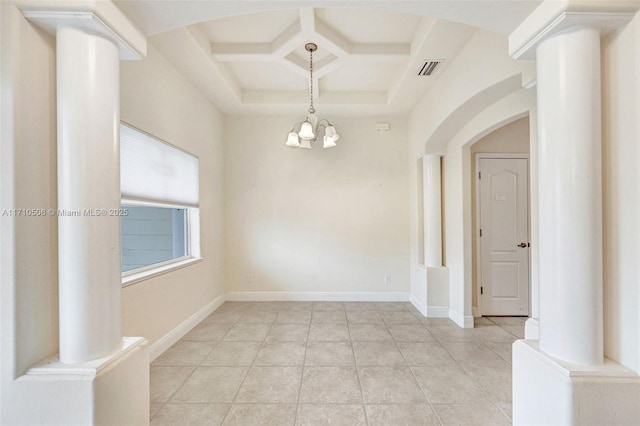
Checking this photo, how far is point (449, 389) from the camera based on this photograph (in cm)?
216

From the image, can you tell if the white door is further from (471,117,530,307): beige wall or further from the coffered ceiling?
the coffered ceiling

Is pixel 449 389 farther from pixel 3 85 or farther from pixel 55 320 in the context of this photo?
pixel 3 85

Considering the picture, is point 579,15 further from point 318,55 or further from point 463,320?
point 463,320

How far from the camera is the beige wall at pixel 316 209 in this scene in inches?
177

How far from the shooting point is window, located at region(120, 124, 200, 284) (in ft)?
7.95

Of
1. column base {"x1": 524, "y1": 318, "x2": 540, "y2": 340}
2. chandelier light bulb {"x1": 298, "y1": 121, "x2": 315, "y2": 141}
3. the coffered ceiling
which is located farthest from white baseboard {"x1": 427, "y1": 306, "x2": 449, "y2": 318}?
the coffered ceiling

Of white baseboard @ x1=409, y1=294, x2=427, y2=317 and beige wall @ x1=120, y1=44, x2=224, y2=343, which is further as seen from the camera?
white baseboard @ x1=409, y1=294, x2=427, y2=317

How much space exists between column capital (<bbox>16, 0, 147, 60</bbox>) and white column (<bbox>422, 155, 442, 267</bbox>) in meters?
3.57

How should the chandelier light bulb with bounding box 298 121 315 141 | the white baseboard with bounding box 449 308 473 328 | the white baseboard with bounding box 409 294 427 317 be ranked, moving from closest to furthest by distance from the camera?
the chandelier light bulb with bounding box 298 121 315 141
the white baseboard with bounding box 449 308 473 328
the white baseboard with bounding box 409 294 427 317

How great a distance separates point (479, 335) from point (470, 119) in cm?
254

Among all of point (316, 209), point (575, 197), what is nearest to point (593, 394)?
point (575, 197)

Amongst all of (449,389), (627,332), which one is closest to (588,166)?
(627,332)

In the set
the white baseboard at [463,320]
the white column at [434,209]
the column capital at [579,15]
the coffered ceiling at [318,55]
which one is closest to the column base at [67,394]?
the coffered ceiling at [318,55]

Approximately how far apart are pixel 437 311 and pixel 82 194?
13.1 feet
